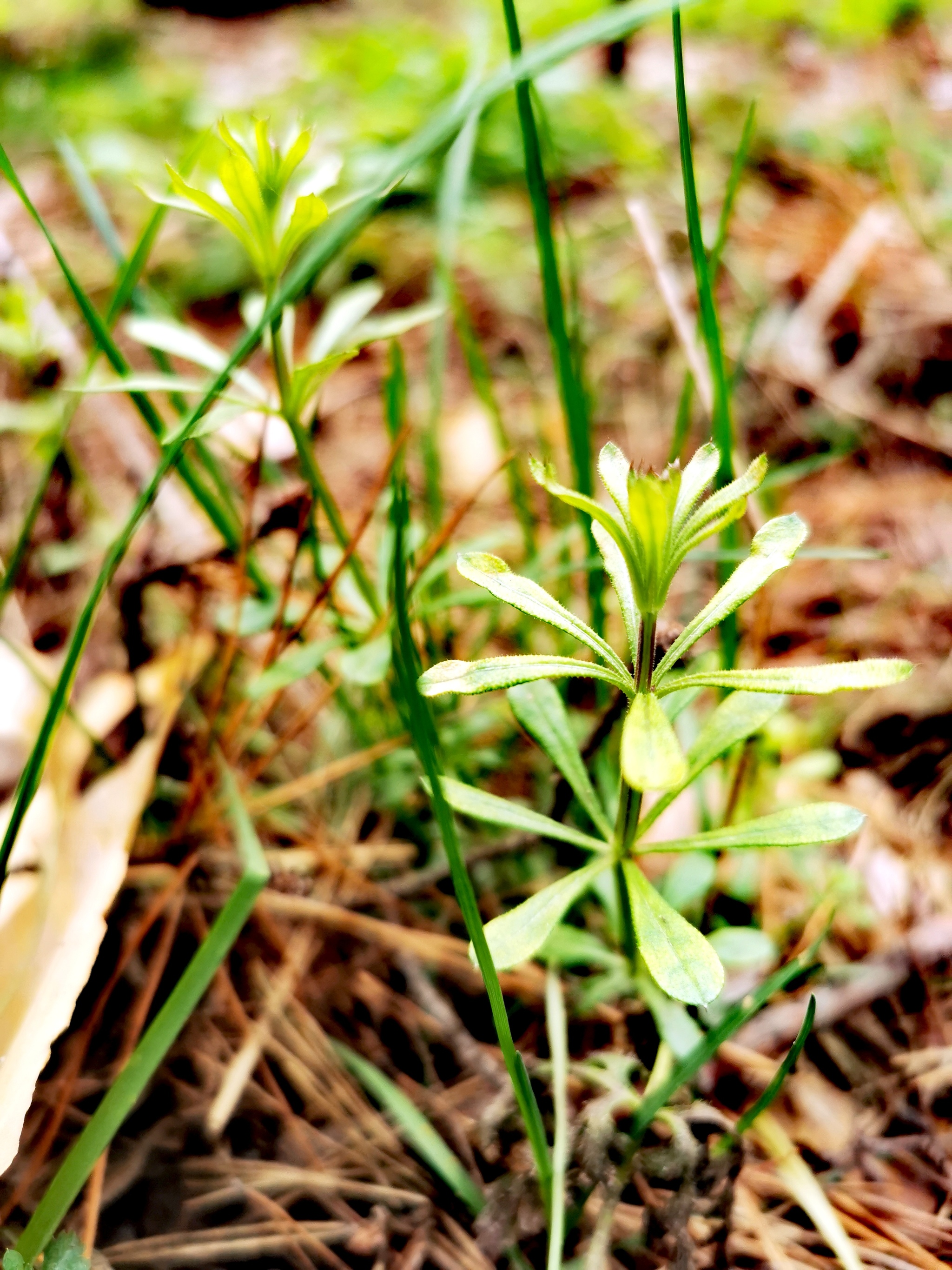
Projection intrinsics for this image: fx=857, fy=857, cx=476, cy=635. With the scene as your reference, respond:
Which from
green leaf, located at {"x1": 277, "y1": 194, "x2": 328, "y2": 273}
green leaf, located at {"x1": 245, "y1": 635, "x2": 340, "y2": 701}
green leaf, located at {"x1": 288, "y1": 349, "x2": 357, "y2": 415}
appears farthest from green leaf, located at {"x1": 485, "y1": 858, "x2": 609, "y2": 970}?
green leaf, located at {"x1": 277, "y1": 194, "x2": 328, "y2": 273}

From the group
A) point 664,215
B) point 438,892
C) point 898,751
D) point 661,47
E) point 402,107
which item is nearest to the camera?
point 438,892

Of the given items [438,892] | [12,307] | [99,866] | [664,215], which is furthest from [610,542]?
[664,215]

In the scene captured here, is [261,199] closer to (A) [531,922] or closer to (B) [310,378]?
(B) [310,378]

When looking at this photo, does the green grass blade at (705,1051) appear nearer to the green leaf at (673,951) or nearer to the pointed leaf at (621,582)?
the green leaf at (673,951)

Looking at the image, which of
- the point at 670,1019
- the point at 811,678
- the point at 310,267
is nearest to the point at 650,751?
the point at 811,678

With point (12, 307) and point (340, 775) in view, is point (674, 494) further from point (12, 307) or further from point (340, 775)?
point (12, 307)

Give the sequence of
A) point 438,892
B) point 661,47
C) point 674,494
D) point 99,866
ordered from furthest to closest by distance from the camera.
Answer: point 661,47, point 438,892, point 99,866, point 674,494

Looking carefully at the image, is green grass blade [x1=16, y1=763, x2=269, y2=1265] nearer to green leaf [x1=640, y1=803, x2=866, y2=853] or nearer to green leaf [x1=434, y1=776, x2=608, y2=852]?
green leaf [x1=434, y1=776, x2=608, y2=852]
